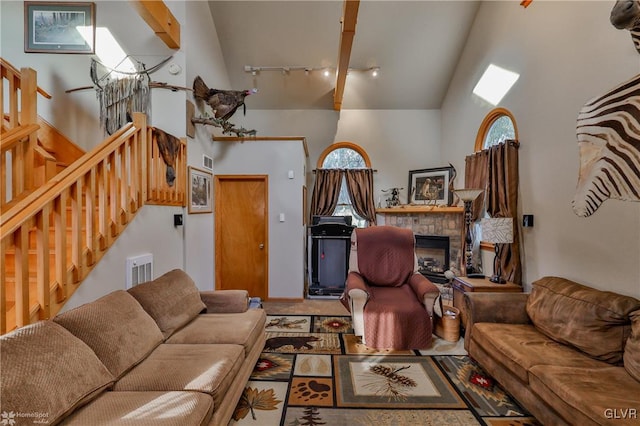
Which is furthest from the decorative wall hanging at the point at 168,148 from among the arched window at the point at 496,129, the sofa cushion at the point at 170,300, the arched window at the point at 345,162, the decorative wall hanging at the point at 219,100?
the arched window at the point at 496,129

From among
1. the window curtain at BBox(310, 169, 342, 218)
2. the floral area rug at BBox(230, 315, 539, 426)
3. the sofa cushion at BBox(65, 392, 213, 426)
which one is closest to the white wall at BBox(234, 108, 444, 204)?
the window curtain at BBox(310, 169, 342, 218)

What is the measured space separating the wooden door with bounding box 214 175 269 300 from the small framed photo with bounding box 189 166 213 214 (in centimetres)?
28

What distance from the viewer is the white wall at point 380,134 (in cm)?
541

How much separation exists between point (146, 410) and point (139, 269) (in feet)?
4.76

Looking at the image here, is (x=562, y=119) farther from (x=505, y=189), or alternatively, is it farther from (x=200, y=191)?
(x=200, y=191)

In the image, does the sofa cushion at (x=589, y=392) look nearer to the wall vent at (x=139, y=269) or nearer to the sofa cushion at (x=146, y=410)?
the sofa cushion at (x=146, y=410)

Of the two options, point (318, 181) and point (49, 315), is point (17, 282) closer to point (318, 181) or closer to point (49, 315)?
point (49, 315)

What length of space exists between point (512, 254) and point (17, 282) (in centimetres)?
401

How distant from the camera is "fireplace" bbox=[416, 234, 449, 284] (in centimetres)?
472

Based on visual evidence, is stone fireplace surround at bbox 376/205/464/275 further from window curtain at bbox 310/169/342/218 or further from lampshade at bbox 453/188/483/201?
lampshade at bbox 453/188/483/201

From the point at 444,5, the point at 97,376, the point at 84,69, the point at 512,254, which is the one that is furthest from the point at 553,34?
the point at 84,69

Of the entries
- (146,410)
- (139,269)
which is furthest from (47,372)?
(139,269)

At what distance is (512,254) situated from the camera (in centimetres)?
308

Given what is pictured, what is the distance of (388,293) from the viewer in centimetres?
309
